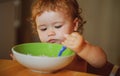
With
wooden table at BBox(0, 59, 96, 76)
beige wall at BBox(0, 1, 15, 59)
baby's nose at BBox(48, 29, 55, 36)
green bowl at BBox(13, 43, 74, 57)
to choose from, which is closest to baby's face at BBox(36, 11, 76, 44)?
baby's nose at BBox(48, 29, 55, 36)

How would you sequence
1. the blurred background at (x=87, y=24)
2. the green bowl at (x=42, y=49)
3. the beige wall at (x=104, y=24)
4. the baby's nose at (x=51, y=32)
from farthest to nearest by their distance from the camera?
the beige wall at (x=104, y=24) → the blurred background at (x=87, y=24) → the baby's nose at (x=51, y=32) → the green bowl at (x=42, y=49)

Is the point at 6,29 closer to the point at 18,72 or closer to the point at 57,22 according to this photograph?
the point at 57,22

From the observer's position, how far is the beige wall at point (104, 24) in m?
1.92

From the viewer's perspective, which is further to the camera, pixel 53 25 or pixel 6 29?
pixel 6 29

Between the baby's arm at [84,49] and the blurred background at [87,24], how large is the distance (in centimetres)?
70

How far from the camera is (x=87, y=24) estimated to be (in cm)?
193

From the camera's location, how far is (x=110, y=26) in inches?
81.3

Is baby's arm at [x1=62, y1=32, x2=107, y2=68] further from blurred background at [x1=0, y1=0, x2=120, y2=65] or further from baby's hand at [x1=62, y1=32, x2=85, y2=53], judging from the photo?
blurred background at [x1=0, y1=0, x2=120, y2=65]

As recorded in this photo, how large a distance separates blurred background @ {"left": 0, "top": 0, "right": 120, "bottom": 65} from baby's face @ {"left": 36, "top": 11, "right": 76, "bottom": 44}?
1.46ft

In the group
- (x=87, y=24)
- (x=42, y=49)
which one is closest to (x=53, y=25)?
(x=42, y=49)

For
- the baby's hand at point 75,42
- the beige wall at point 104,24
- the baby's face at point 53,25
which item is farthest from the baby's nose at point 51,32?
the beige wall at point 104,24

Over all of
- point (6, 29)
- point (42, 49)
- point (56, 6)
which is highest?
point (56, 6)

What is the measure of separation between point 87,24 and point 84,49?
1.13 meters

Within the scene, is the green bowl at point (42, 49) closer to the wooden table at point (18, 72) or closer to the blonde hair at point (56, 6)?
the wooden table at point (18, 72)
